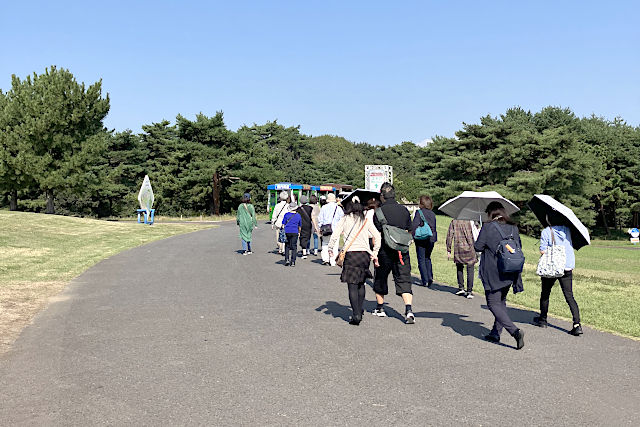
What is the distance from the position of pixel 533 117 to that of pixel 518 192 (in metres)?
26.2

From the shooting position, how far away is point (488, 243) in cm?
670

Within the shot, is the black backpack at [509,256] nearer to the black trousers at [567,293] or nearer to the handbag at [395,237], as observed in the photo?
the black trousers at [567,293]

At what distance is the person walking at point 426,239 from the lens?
10.9 metres

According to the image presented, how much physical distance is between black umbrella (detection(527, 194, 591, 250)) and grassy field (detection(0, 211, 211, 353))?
22.4ft

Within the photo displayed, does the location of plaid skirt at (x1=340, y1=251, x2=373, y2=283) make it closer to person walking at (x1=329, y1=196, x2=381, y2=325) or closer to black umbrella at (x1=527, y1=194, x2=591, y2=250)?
person walking at (x1=329, y1=196, x2=381, y2=325)

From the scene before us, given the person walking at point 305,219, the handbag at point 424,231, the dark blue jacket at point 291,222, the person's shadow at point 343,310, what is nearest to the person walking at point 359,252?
the person's shadow at point 343,310

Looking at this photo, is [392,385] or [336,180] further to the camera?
[336,180]

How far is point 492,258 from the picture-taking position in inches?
264

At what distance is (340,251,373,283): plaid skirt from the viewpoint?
25.8 feet

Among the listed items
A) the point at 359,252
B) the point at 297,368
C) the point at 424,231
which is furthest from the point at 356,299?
the point at 424,231

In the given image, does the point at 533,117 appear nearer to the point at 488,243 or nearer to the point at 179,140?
the point at 179,140

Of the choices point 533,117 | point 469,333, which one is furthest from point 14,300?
point 533,117

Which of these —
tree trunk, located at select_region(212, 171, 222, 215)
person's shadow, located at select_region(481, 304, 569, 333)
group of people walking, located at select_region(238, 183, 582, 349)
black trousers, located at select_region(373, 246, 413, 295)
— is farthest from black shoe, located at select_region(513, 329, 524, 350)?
tree trunk, located at select_region(212, 171, 222, 215)

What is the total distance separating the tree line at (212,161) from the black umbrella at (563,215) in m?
40.5
